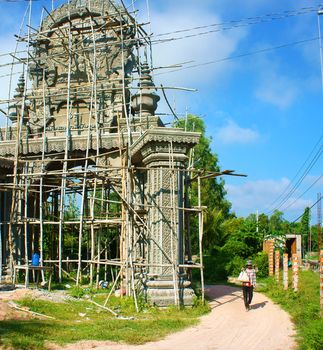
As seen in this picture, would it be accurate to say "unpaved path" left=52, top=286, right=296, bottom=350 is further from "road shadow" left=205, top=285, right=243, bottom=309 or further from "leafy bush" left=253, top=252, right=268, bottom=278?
"leafy bush" left=253, top=252, right=268, bottom=278

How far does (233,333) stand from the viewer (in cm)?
890

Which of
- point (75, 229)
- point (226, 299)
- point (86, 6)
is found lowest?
point (226, 299)

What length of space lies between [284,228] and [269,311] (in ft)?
152

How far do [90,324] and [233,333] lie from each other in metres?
2.66

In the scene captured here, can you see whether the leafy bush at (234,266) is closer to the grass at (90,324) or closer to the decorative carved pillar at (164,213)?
the decorative carved pillar at (164,213)

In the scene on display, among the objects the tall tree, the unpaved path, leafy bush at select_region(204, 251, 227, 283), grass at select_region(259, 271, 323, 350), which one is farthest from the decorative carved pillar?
the tall tree

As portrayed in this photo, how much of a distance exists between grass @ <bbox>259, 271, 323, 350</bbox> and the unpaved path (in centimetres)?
21

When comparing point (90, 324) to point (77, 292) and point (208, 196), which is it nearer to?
point (77, 292)

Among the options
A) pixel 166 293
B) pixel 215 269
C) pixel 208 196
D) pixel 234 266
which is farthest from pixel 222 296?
pixel 208 196

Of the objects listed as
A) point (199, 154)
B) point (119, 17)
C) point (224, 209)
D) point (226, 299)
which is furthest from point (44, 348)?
point (224, 209)

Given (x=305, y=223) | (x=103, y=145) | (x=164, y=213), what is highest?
(x=103, y=145)

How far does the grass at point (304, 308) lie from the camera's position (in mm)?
7059

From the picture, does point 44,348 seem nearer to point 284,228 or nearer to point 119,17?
point 119,17

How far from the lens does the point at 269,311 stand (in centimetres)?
1137
